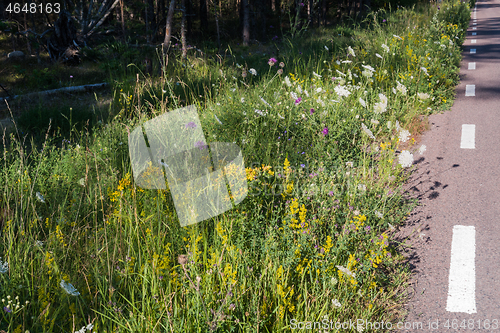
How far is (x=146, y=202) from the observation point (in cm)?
292

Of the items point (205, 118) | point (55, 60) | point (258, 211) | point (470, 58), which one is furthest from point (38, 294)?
point (55, 60)

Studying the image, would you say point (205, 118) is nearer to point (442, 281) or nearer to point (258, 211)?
point (258, 211)

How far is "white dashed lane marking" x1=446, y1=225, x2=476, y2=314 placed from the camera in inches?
92.8

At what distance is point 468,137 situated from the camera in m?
4.77

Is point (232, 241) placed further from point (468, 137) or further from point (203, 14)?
point (203, 14)

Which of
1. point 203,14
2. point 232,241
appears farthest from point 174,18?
point 232,241

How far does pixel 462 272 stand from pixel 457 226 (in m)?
0.60

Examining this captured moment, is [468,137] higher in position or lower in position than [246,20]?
lower

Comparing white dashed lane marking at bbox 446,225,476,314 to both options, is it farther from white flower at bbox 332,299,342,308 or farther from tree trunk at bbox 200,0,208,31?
tree trunk at bbox 200,0,208,31

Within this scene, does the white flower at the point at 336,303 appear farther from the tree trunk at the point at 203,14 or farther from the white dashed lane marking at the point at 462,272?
the tree trunk at the point at 203,14

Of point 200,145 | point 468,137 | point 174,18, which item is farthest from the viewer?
point 174,18

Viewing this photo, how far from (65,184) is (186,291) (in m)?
2.12

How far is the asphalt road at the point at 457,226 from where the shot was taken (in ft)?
7.59

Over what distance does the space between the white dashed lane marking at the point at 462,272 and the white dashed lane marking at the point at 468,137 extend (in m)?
1.92
